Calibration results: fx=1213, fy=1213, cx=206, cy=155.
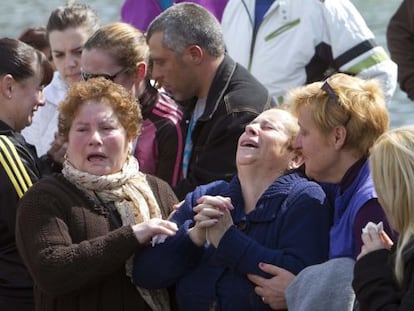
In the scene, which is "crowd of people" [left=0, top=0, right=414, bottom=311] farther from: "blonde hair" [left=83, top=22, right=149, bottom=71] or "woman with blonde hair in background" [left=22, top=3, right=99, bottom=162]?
"woman with blonde hair in background" [left=22, top=3, right=99, bottom=162]

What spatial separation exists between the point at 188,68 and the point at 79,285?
140cm

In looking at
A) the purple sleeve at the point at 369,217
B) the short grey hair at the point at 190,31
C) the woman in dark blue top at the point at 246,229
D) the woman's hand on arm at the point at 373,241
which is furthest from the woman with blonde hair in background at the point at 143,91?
the woman's hand on arm at the point at 373,241

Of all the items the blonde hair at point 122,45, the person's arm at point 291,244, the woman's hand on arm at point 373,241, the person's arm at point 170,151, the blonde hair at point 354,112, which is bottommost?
the person's arm at point 170,151

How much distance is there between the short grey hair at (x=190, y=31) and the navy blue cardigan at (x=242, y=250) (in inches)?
43.0

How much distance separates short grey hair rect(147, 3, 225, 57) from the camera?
5.45 m

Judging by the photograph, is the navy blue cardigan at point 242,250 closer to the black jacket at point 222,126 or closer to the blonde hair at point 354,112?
the blonde hair at point 354,112

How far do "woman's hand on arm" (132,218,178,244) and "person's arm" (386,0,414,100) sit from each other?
2116 mm

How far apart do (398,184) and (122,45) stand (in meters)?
2.15

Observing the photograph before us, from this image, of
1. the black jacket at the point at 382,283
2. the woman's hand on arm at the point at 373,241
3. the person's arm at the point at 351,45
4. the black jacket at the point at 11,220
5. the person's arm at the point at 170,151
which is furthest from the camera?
the person's arm at the point at 351,45

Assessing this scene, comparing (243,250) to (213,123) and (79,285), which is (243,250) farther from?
(213,123)

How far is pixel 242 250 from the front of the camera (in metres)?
4.23

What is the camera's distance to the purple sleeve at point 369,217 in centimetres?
404

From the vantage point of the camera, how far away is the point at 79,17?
6.52 m

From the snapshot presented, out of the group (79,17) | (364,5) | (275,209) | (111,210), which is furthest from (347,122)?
(364,5)
